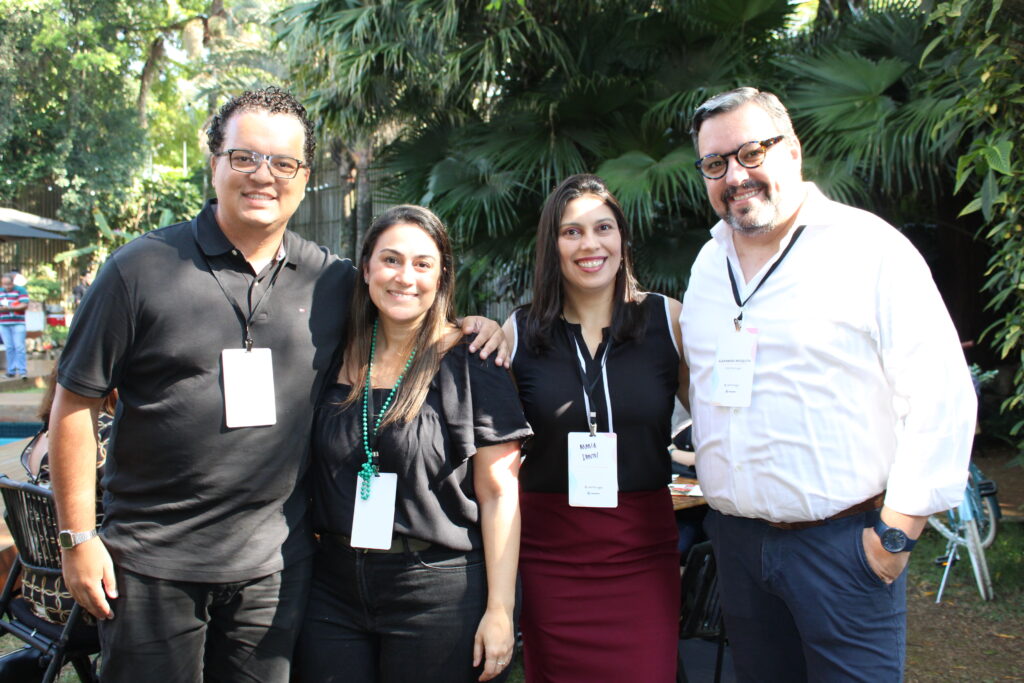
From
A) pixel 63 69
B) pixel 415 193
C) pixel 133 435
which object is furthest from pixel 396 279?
pixel 63 69

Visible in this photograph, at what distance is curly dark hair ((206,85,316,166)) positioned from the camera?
2021 millimetres

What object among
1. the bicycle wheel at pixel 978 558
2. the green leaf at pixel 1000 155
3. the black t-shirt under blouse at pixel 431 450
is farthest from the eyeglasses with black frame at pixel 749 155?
the bicycle wheel at pixel 978 558

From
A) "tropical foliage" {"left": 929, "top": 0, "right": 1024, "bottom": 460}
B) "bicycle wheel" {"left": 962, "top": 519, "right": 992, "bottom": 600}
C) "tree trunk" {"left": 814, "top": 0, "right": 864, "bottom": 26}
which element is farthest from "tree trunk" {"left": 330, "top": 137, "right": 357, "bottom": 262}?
"tropical foliage" {"left": 929, "top": 0, "right": 1024, "bottom": 460}

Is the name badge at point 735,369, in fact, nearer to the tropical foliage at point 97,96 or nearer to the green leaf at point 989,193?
the green leaf at point 989,193

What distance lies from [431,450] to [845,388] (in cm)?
104

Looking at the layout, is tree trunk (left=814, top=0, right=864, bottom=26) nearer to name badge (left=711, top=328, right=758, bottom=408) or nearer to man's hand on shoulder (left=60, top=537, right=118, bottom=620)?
name badge (left=711, top=328, right=758, bottom=408)

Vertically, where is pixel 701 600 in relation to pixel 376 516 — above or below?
below

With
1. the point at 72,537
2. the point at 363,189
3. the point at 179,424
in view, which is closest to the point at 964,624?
the point at 179,424

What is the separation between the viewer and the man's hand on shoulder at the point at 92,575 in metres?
1.85

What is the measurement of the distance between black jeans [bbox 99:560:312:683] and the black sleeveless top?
2.38ft

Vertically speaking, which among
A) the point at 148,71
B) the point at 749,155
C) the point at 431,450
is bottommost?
the point at 431,450

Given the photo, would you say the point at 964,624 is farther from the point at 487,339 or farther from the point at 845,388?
the point at 487,339

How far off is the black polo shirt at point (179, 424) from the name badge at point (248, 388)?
22 mm

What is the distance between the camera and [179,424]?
6.13ft
